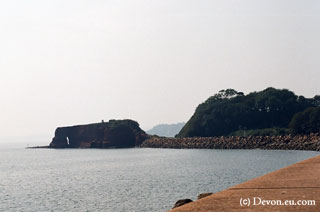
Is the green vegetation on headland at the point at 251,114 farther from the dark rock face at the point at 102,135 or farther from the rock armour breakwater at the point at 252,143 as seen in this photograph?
the dark rock face at the point at 102,135

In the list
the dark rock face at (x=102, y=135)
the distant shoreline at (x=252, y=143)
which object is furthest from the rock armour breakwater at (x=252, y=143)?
the dark rock face at (x=102, y=135)

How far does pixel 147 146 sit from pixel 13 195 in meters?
123

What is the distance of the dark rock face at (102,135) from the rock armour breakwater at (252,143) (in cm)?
1963

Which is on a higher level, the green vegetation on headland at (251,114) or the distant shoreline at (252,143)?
the green vegetation on headland at (251,114)

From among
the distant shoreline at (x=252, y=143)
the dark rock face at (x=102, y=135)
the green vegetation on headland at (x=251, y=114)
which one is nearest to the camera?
the distant shoreline at (x=252, y=143)

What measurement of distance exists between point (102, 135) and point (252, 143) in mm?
83337

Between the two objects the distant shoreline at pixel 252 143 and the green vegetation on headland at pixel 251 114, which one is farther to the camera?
the green vegetation on headland at pixel 251 114

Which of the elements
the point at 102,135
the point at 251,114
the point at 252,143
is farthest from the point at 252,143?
the point at 102,135

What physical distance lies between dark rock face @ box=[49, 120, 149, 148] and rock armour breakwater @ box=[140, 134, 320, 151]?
1963cm

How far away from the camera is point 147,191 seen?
100 ft

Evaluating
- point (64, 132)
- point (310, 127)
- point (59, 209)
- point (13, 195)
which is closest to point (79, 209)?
point (59, 209)

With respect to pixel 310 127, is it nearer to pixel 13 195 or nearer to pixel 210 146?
pixel 210 146

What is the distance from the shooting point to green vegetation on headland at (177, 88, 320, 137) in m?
133

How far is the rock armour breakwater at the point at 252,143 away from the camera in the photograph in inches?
3595
